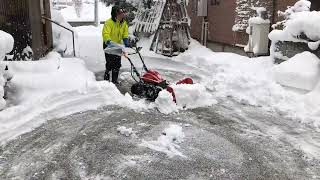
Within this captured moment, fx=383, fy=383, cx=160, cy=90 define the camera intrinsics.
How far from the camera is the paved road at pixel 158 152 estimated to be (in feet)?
15.4

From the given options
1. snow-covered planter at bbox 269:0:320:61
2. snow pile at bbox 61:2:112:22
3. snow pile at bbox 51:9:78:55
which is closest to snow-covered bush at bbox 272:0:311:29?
snow-covered planter at bbox 269:0:320:61

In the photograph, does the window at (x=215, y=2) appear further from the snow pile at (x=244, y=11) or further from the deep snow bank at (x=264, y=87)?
the deep snow bank at (x=264, y=87)

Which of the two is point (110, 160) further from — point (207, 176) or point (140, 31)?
point (140, 31)

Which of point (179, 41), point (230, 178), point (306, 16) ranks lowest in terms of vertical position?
point (230, 178)

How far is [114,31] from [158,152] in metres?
4.58

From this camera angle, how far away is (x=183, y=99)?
7.46 metres

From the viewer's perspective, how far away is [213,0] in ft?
47.9

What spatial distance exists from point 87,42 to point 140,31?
2415 millimetres

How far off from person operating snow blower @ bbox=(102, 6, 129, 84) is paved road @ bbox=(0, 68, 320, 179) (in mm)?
2289

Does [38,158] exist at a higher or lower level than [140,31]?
lower

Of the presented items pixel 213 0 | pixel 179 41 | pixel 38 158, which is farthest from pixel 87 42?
pixel 38 158

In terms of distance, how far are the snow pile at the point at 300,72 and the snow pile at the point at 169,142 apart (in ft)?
10.9

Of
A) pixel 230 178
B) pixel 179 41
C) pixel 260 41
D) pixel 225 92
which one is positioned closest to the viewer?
pixel 230 178

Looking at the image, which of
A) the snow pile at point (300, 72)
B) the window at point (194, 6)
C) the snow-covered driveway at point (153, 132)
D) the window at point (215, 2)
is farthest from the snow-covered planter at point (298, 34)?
the window at point (194, 6)
